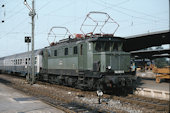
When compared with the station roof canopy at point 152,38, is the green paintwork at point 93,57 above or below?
below

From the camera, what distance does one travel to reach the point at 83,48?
45.1ft

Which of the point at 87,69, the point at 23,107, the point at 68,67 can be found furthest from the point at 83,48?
the point at 23,107

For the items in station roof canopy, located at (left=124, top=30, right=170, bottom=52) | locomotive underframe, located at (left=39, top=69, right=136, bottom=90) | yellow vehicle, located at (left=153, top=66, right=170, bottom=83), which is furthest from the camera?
yellow vehicle, located at (left=153, top=66, right=170, bottom=83)

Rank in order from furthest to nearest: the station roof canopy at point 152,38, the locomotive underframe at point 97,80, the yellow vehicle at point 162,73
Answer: the yellow vehicle at point 162,73 < the station roof canopy at point 152,38 < the locomotive underframe at point 97,80

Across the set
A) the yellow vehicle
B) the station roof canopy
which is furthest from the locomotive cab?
the yellow vehicle

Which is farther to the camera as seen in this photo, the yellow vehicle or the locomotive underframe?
the yellow vehicle

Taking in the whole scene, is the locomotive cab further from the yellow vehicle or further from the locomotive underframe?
the yellow vehicle

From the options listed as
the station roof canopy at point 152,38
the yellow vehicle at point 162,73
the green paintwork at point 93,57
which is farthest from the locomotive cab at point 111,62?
the yellow vehicle at point 162,73

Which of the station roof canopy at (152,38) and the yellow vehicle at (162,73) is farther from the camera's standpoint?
the yellow vehicle at (162,73)

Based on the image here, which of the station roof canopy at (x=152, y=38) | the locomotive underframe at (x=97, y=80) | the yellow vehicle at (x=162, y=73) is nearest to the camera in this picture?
the locomotive underframe at (x=97, y=80)

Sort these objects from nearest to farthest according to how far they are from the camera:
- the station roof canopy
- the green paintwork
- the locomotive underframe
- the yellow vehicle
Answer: the locomotive underframe → the green paintwork → the station roof canopy → the yellow vehicle

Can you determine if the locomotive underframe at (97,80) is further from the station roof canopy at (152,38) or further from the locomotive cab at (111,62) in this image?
the station roof canopy at (152,38)

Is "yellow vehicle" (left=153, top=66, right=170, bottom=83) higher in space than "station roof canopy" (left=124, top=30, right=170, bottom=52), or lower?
lower

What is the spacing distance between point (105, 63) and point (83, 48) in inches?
87.9
